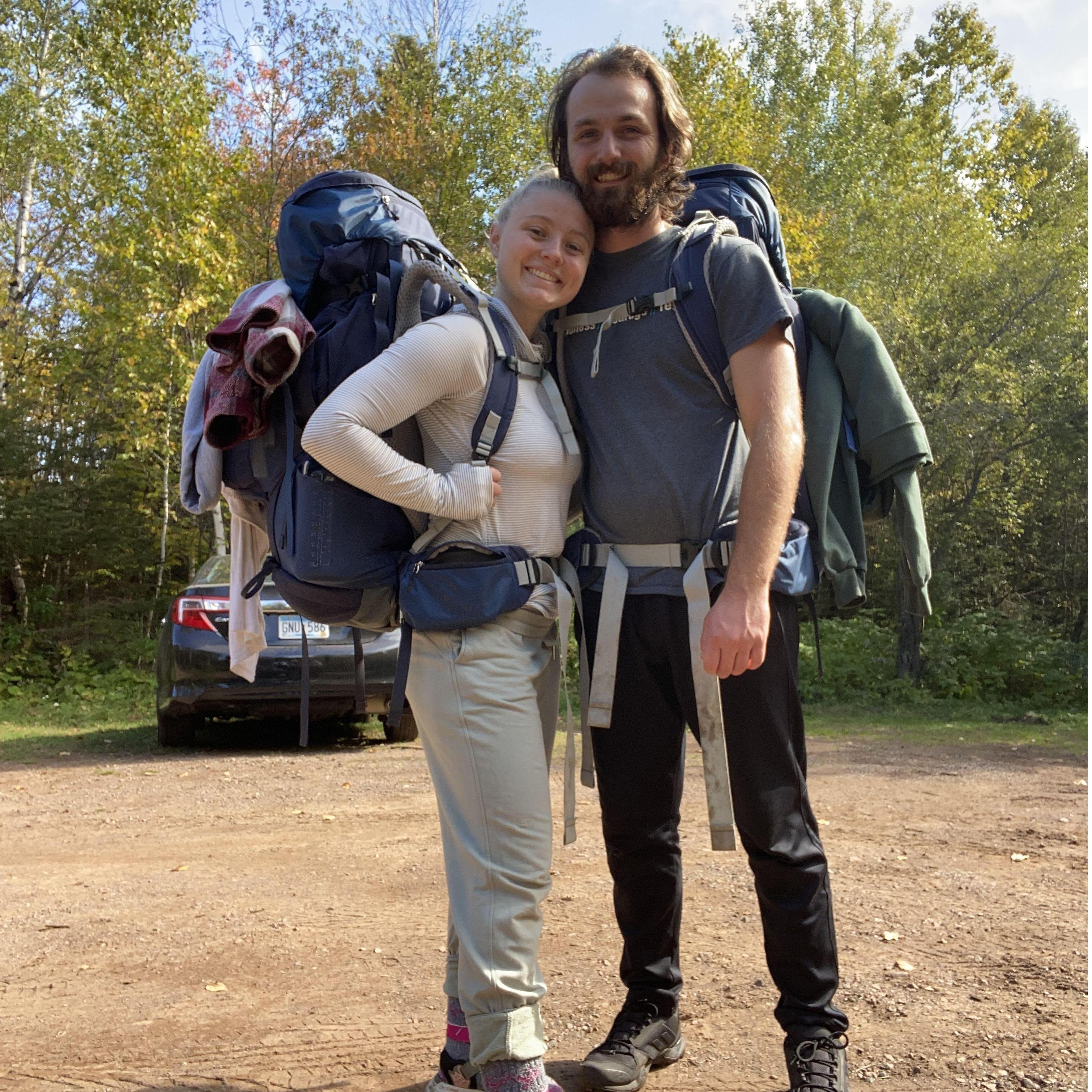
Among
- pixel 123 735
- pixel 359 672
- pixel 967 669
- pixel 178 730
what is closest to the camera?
pixel 359 672

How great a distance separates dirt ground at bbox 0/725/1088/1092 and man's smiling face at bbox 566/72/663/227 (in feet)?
6.95

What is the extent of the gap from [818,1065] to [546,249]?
1.92m

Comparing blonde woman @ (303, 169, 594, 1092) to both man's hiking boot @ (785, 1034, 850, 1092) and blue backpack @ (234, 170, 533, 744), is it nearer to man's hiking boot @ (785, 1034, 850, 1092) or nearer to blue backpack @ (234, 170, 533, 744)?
blue backpack @ (234, 170, 533, 744)

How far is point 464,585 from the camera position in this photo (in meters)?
2.40

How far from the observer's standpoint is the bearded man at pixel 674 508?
248 cm

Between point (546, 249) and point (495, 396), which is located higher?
point (546, 249)

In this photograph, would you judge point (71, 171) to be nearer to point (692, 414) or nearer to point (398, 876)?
point (398, 876)

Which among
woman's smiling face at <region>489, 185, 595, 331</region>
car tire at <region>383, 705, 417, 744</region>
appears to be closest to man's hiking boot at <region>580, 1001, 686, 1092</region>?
woman's smiling face at <region>489, 185, 595, 331</region>

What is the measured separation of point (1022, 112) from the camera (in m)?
30.8

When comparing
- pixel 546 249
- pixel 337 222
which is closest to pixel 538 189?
pixel 546 249

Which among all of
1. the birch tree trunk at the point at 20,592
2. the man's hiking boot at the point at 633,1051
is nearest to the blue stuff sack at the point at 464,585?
the man's hiking boot at the point at 633,1051

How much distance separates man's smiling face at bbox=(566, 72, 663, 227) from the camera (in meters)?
2.66

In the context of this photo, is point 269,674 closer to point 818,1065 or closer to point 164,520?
point 818,1065

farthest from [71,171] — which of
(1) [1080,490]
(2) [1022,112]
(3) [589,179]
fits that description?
(2) [1022,112]
